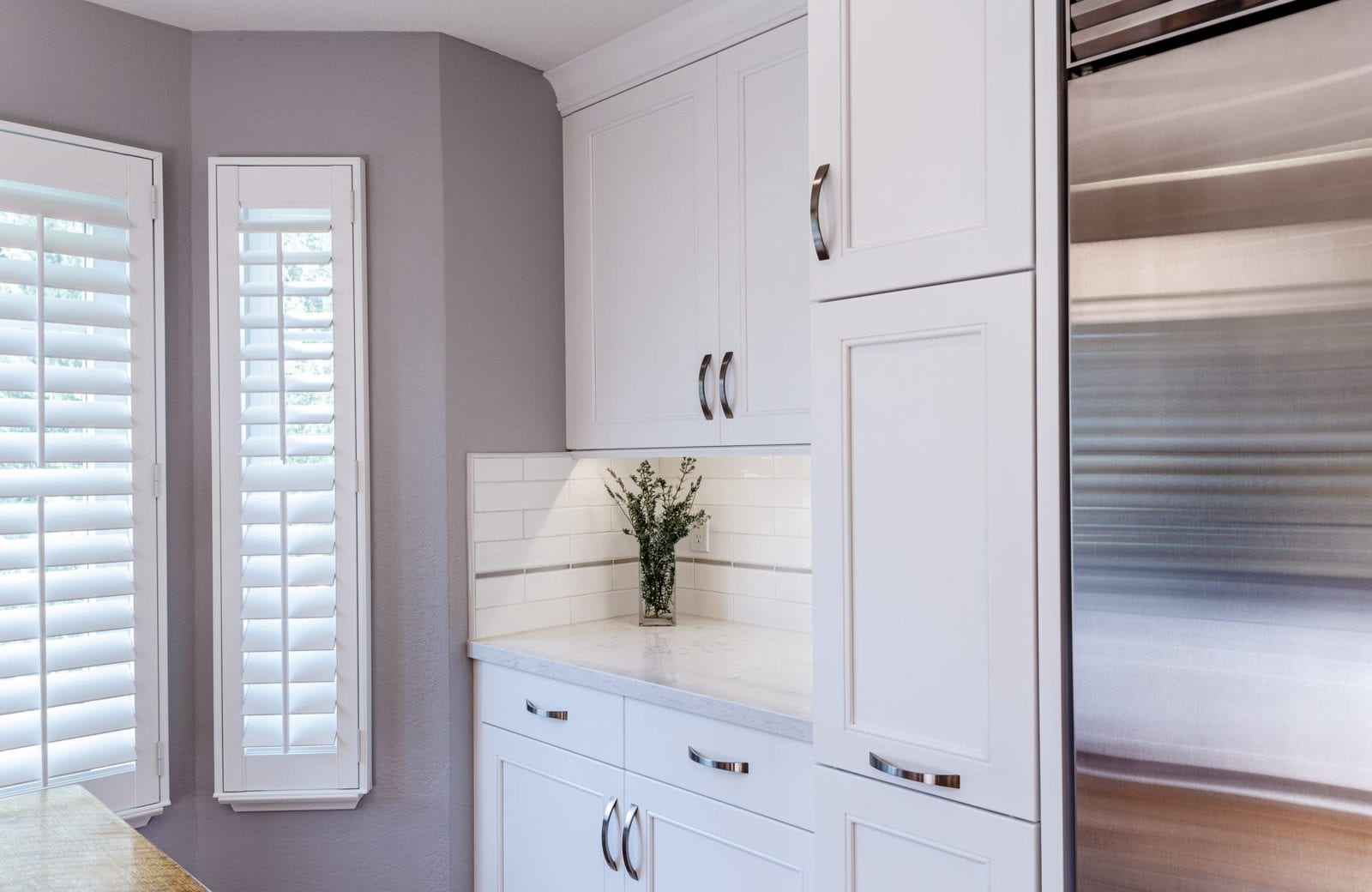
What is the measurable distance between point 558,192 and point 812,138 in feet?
4.37

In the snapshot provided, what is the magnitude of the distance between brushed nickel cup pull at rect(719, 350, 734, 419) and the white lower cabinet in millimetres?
731

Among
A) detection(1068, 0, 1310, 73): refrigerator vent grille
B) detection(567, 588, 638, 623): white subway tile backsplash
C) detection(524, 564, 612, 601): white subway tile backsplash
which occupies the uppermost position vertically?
detection(1068, 0, 1310, 73): refrigerator vent grille

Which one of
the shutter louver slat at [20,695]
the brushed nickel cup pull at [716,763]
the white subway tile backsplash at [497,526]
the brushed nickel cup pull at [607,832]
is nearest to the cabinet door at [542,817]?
the brushed nickel cup pull at [607,832]

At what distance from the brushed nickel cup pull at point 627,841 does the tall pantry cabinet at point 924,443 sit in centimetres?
62

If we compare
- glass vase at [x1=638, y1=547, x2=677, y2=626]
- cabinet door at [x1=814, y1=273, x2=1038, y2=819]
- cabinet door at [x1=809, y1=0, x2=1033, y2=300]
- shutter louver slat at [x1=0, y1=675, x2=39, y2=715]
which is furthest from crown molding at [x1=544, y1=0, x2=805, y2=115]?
shutter louver slat at [x1=0, y1=675, x2=39, y2=715]

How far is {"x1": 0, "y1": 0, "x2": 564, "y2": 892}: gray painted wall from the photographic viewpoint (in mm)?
2451

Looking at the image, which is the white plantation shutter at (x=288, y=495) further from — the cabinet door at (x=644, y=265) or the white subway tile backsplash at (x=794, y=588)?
the white subway tile backsplash at (x=794, y=588)

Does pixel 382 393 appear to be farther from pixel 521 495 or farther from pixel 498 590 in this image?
pixel 498 590

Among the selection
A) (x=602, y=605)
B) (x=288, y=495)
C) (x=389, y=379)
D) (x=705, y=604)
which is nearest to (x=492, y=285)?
(x=389, y=379)

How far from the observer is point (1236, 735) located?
3.72 ft

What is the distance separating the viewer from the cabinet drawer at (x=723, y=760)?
1.78m

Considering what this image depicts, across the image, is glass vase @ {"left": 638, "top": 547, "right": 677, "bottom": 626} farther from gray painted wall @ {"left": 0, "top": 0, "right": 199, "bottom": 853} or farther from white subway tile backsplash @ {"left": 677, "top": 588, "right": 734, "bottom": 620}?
gray painted wall @ {"left": 0, "top": 0, "right": 199, "bottom": 853}

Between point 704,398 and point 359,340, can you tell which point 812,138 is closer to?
point 704,398

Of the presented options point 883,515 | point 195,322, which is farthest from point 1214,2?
point 195,322
